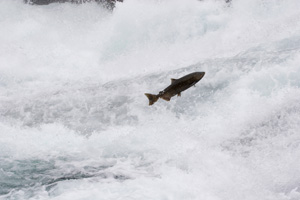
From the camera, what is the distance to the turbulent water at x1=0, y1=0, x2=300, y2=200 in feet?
12.1

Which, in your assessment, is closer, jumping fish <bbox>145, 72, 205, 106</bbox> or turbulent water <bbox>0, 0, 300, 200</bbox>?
jumping fish <bbox>145, 72, 205, 106</bbox>

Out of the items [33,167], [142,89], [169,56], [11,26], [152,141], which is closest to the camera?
[33,167]

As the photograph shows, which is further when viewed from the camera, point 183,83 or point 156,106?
point 156,106

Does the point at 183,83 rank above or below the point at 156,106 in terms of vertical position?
above

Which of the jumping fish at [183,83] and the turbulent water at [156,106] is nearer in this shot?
the jumping fish at [183,83]

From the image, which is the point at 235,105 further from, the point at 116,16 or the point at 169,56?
the point at 116,16

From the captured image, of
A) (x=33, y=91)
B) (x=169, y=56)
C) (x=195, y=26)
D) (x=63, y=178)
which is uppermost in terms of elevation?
(x=195, y=26)

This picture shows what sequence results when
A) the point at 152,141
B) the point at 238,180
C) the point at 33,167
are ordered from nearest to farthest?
1. the point at 238,180
2. the point at 33,167
3. the point at 152,141

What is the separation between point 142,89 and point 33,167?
7.56 feet

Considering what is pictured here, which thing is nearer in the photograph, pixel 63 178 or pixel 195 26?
pixel 63 178

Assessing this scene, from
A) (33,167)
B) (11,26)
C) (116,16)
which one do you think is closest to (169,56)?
(116,16)

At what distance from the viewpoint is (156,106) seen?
17.5ft

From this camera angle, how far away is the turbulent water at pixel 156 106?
3.69 meters

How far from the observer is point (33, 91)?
6703mm
